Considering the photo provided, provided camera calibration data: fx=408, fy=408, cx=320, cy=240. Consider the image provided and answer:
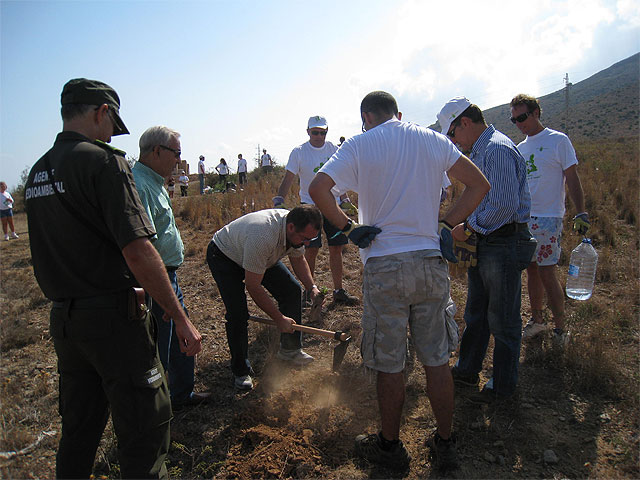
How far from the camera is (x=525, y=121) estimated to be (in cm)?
376

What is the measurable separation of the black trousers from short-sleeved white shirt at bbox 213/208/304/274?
3.88 ft

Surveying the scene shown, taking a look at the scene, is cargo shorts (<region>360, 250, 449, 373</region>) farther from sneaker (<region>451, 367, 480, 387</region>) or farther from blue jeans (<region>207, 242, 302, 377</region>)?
blue jeans (<region>207, 242, 302, 377</region>)

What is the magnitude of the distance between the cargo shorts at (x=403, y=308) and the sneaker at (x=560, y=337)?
1884 millimetres

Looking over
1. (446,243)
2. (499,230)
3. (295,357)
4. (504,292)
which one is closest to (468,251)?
(499,230)

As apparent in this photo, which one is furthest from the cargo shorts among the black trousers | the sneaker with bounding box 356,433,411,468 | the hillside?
the hillside

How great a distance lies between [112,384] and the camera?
5.71ft

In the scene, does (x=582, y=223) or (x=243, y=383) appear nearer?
(x=243, y=383)

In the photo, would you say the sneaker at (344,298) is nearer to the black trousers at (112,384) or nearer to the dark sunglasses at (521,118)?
the dark sunglasses at (521,118)

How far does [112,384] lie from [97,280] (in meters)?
0.45

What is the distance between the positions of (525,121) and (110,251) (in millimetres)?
3622

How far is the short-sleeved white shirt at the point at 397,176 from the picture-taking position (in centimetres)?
218

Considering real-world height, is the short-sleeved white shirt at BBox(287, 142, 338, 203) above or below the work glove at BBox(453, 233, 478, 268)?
above

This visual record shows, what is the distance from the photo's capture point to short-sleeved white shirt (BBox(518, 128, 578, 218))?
3.73 meters

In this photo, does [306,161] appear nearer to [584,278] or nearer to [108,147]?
[108,147]
